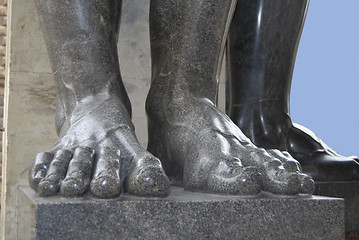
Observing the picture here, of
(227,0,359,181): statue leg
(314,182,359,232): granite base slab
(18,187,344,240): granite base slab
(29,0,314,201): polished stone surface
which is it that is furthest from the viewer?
(227,0,359,181): statue leg

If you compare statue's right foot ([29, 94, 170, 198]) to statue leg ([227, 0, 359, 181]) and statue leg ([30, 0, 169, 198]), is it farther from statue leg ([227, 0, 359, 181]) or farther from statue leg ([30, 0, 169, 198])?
statue leg ([227, 0, 359, 181])

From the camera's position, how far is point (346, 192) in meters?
1.25

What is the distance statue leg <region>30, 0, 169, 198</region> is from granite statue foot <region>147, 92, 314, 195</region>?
0.09 meters

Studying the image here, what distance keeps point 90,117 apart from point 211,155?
22 cm

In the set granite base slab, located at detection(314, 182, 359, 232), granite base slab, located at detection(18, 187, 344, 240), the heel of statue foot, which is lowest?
granite base slab, located at detection(314, 182, 359, 232)

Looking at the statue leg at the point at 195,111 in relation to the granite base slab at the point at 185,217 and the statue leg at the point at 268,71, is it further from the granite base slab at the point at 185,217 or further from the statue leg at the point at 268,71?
the statue leg at the point at 268,71

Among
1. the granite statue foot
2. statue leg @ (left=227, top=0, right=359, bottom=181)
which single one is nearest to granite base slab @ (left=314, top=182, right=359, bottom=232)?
statue leg @ (left=227, top=0, right=359, bottom=181)

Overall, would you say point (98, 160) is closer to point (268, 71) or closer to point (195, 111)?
point (195, 111)

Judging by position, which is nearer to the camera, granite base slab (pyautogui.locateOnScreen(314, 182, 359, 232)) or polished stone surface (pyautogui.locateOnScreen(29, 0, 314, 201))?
polished stone surface (pyautogui.locateOnScreen(29, 0, 314, 201))

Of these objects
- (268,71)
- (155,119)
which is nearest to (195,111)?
(155,119)

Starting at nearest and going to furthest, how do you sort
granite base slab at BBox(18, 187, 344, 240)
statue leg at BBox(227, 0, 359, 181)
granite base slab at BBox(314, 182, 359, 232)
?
1. granite base slab at BBox(18, 187, 344, 240)
2. granite base slab at BBox(314, 182, 359, 232)
3. statue leg at BBox(227, 0, 359, 181)

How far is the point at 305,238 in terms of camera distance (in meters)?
0.72

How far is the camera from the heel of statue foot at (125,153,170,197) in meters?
0.70

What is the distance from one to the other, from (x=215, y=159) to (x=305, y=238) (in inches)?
7.4
